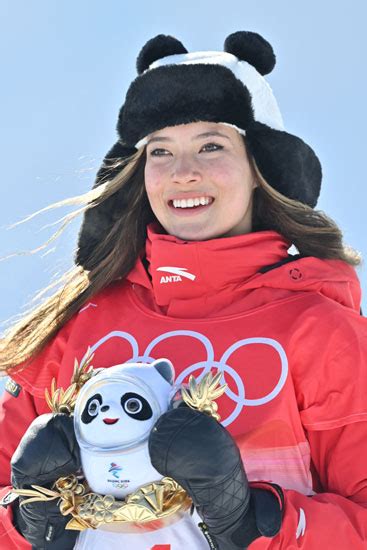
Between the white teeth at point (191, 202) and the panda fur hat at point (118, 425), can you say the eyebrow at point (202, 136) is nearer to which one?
the white teeth at point (191, 202)

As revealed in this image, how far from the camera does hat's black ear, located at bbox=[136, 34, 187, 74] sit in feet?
11.1

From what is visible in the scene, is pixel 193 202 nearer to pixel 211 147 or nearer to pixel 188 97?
pixel 211 147

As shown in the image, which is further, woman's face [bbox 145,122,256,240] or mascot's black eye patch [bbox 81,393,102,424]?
woman's face [bbox 145,122,256,240]

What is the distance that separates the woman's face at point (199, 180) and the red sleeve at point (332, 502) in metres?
0.72

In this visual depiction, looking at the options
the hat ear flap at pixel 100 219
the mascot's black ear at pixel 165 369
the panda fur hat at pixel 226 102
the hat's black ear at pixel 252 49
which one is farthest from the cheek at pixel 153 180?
the mascot's black ear at pixel 165 369

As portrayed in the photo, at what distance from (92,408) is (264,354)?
63 cm

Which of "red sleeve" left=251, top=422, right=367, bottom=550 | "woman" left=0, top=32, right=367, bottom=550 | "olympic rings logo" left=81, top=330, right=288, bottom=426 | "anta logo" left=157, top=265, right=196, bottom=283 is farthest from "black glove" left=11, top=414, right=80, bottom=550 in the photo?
"anta logo" left=157, top=265, right=196, bottom=283

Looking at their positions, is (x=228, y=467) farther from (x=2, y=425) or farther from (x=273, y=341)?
(x=2, y=425)

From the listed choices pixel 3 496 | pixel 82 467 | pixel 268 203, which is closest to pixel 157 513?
pixel 82 467

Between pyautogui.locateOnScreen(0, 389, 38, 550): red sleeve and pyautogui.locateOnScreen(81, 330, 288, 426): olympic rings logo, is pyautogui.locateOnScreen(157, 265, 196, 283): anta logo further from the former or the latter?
pyautogui.locateOnScreen(0, 389, 38, 550): red sleeve

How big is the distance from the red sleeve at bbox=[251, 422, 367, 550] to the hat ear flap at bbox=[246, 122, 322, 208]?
82 centimetres

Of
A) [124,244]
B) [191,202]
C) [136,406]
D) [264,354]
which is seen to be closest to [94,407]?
[136,406]

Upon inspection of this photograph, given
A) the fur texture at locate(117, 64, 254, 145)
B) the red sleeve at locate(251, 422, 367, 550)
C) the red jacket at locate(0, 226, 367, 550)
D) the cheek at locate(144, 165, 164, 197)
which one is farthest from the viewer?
the cheek at locate(144, 165, 164, 197)

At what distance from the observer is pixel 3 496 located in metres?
3.08
